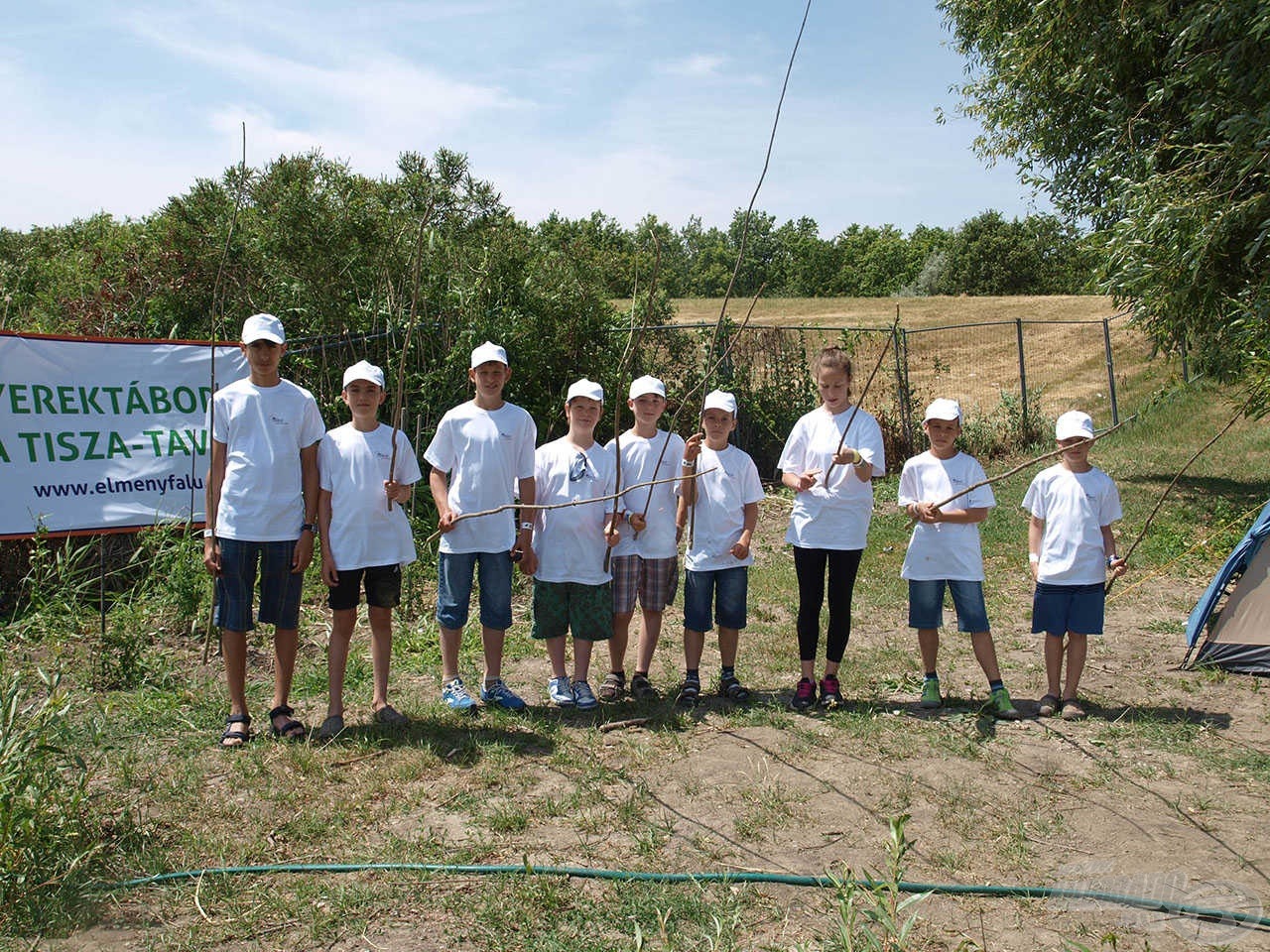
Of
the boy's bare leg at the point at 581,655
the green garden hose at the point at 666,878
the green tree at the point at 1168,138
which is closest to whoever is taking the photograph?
the green garden hose at the point at 666,878

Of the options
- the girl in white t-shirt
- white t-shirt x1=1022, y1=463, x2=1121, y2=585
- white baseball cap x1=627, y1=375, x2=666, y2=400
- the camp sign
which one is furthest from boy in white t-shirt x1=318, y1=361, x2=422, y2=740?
white t-shirt x1=1022, y1=463, x2=1121, y2=585

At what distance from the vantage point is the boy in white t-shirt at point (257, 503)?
4348mm

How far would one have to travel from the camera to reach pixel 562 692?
492cm

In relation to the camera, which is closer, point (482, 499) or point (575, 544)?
point (482, 499)

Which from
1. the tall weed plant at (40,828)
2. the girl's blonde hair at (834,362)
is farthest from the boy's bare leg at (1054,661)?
the tall weed plant at (40,828)

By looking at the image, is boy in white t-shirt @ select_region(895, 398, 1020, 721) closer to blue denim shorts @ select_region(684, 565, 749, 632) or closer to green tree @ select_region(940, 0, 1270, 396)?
blue denim shorts @ select_region(684, 565, 749, 632)

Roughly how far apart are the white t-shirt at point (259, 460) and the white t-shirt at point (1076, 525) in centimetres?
353

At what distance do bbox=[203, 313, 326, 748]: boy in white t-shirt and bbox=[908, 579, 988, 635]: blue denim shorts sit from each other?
301 cm

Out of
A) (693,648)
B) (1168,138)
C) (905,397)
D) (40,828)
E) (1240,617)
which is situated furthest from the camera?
(905,397)

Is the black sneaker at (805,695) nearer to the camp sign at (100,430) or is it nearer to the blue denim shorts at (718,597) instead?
the blue denim shorts at (718,597)

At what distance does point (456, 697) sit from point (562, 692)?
52 centimetres

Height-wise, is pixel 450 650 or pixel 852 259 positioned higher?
pixel 852 259

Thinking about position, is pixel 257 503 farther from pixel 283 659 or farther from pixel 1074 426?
pixel 1074 426

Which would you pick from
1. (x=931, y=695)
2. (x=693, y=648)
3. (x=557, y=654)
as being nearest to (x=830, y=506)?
(x=693, y=648)
